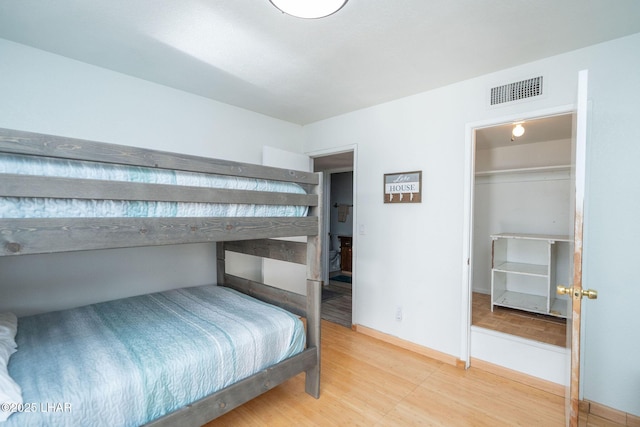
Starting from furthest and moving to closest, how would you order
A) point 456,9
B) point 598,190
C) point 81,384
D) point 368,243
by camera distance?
point 368,243 < point 598,190 < point 456,9 < point 81,384

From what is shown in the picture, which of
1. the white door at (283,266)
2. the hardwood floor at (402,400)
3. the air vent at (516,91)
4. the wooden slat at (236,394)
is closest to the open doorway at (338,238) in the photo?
the white door at (283,266)

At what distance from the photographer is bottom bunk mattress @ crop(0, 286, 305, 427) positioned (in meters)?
1.15

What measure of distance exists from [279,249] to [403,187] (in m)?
1.42

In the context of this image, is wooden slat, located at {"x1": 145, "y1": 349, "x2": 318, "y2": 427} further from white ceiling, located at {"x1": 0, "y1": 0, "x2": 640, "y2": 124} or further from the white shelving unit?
the white shelving unit

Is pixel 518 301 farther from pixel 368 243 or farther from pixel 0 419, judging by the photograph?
pixel 0 419

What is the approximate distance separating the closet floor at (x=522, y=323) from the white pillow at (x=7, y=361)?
10.1 ft

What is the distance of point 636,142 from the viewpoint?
181 centimetres

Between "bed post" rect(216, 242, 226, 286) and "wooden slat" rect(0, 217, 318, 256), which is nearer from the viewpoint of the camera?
"wooden slat" rect(0, 217, 318, 256)

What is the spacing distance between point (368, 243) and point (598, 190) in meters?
1.88

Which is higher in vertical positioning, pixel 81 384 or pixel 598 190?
pixel 598 190

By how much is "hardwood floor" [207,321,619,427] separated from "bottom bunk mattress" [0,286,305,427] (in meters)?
0.42

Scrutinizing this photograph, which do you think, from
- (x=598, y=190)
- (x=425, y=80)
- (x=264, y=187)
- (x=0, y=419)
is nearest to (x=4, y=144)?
(x=0, y=419)

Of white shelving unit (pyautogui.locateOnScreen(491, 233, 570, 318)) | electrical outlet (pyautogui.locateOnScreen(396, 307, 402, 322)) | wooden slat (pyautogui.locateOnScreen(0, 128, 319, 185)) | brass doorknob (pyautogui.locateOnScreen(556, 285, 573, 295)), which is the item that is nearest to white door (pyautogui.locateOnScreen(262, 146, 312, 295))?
electrical outlet (pyautogui.locateOnScreen(396, 307, 402, 322))

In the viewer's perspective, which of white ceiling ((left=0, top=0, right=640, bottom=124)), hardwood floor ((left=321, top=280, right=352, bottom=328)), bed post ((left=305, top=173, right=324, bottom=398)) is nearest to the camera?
white ceiling ((left=0, top=0, right=640, bottom=124))
